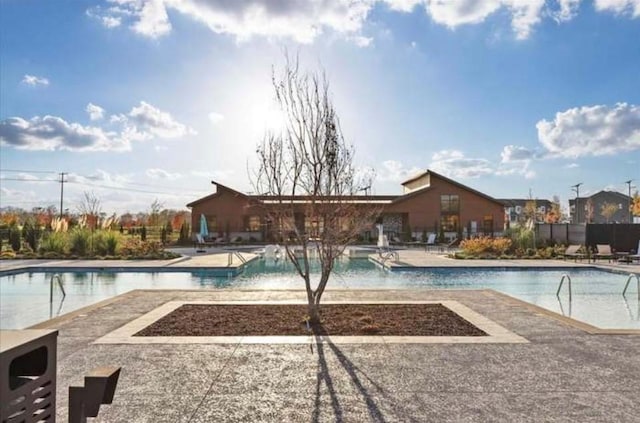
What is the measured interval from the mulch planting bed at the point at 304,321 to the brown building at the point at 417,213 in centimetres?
2524

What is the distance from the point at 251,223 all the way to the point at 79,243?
15.4 meters

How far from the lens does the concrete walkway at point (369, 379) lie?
11.8ft

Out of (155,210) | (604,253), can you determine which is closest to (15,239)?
(155,210)

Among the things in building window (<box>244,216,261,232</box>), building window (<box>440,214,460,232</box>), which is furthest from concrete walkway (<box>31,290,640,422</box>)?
building window (<box>440,214,460,232</box>)

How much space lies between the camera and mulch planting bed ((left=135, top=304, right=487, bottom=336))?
20.3 ft

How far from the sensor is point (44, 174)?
5159 centimetres

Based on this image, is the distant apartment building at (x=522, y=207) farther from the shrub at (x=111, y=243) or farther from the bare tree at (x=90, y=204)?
the shrub at (x=111, y=243)

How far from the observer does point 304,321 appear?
673cm

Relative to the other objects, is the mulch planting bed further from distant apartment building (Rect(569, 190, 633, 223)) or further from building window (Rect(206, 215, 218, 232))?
distant apartment building (Rect(569, 190, 633, 223))

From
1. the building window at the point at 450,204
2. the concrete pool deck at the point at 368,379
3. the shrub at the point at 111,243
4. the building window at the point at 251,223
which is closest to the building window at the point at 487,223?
the building window at the point at 450,204

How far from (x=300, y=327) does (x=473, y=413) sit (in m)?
3.21

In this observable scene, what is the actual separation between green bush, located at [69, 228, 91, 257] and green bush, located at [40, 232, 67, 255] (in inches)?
13.5

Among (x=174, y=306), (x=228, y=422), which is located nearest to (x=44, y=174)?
(x=174, y=306)

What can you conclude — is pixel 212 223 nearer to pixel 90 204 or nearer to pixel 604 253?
pixel 90 204
